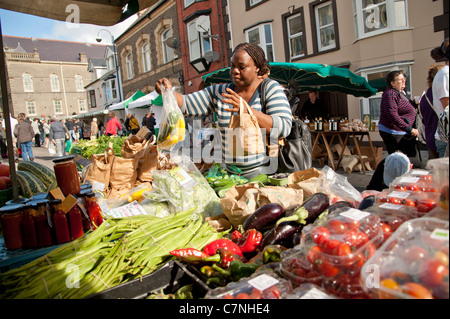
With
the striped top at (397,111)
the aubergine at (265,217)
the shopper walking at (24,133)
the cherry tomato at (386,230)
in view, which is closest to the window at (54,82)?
the shopper walking at (24,133)

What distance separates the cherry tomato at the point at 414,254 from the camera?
0.92 metres

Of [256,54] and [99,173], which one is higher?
[256,54]

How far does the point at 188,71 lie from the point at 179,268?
17992mm

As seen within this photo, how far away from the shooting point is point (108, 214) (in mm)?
2395

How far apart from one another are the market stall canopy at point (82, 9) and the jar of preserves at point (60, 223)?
1824mm

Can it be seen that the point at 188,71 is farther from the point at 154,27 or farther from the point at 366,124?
the point at 366,124

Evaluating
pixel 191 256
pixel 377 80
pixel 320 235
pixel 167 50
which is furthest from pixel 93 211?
pixel 167 50

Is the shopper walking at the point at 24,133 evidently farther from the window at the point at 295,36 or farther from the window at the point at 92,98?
the window at the point at 92,98

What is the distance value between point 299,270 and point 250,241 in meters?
0.63

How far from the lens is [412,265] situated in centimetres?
93

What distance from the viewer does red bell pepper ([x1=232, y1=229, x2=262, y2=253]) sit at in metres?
1.87

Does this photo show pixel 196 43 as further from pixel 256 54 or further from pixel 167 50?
pixel 256 54

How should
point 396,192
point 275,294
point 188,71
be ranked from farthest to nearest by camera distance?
point 188,71 < point 396,192 < point 275,294

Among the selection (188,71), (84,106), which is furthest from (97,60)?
(188,71)
